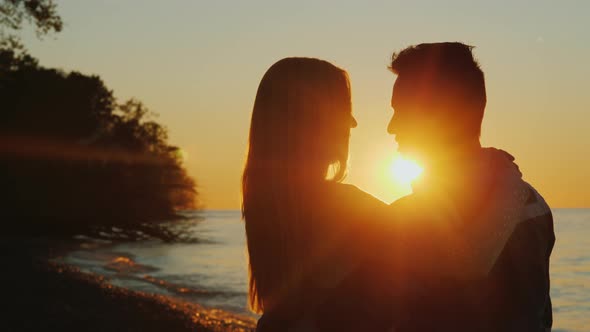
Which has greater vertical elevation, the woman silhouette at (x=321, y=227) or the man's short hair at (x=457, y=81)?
the man's short hair at (x=457, y=81)

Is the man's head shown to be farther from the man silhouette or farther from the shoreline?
the shoreline

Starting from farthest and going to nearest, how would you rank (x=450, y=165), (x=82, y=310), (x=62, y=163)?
(x=62, y=163) < (x=82, y=310) < (x=450, y=165)

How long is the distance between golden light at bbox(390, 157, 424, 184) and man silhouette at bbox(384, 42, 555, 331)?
0.15 ft

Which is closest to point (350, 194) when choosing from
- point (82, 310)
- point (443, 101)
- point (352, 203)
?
point (352, 203)

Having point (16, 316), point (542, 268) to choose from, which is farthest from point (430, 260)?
point (16, 316)

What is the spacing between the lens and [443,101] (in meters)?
3.40

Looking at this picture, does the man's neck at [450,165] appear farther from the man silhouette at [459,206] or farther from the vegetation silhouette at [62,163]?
the vegetation silhouette at [62,163]

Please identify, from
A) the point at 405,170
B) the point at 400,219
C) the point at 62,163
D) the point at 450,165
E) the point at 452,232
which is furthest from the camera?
the point at 62,163

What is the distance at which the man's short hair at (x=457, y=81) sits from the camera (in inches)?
134

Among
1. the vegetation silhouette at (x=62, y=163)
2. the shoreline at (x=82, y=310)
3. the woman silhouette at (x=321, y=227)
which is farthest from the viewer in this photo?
the vegetation silhouette at (x=62, y=163)

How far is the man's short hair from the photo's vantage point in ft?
11.1

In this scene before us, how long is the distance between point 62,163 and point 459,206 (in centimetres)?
4853

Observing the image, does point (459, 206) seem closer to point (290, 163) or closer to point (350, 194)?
point (350, 194)

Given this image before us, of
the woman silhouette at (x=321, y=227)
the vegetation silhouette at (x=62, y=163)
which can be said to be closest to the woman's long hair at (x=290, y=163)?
the woman silhouette at (x=321, y=227)
